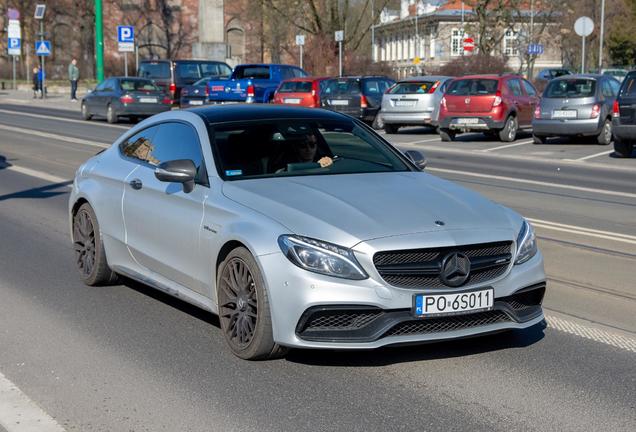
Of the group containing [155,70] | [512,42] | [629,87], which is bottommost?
[629,87]

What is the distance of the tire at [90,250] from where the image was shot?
8008 mm

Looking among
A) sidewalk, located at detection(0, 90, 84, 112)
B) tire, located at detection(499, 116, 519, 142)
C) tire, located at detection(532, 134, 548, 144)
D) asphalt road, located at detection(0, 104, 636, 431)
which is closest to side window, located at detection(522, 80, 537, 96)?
tire, located at detection(499, 116, 519, 142)

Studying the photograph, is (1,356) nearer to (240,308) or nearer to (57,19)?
(240,308)

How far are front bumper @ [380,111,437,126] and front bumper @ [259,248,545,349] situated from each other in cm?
2326

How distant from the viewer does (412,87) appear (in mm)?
28969

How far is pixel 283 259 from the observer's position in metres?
5.57

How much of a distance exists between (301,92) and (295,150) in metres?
25.1

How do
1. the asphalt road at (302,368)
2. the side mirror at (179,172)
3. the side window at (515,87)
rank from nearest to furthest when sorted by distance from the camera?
the asphalt road at (302,368), the side mirror at (179,172), the side window at (515,87)

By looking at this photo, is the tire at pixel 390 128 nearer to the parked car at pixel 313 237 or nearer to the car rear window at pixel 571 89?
the car rear window at pixel 571 89

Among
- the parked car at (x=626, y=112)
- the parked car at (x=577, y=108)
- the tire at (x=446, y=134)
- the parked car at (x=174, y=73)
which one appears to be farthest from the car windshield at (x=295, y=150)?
the parked car at (x=174, y=73)

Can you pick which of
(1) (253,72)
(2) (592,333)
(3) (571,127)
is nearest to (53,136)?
(1) (253,72)

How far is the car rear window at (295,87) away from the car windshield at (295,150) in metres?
24.7

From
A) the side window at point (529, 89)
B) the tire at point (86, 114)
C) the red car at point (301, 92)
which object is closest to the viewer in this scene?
the side window at point (529, 89)

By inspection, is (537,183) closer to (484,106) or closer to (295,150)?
(484,106)
